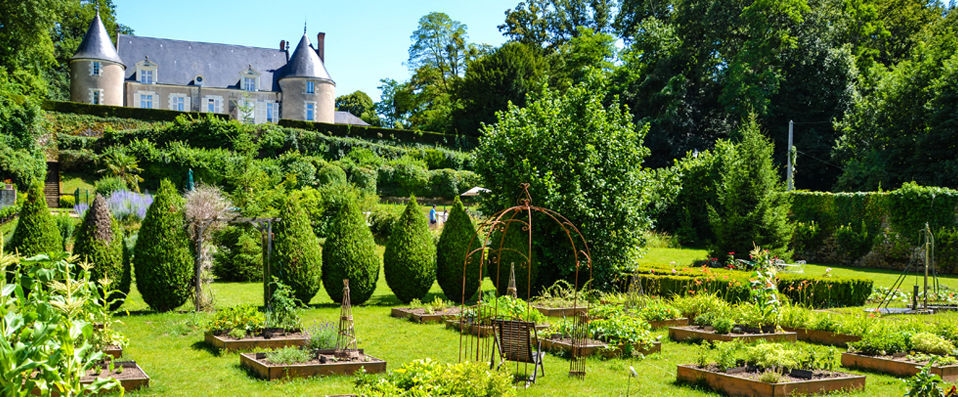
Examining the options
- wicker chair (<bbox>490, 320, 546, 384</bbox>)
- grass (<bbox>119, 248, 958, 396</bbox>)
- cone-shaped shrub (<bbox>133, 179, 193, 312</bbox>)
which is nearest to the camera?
grass (<bbox>119, 248, 958, 396</bbox>)

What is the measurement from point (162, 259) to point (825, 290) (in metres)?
11.7

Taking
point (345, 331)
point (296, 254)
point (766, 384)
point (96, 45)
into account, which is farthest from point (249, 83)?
point (766, 384)

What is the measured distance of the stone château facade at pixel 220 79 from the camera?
4478 cm

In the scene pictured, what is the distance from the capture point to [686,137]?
120ft

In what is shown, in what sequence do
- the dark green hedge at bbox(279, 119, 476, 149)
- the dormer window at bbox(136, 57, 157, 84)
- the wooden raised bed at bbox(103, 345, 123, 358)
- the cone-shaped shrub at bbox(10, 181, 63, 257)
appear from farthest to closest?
the dormer window at bbox(136, 57, 157, 84) < the dark green hedge at bbox(279, 119, 476, 149) < the cone-shaped shrub at bbox(10, 181, 63, 257) < the wooden raised bed at bbox(103, 345, 123, 358)

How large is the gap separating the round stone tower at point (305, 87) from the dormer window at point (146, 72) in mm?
8191

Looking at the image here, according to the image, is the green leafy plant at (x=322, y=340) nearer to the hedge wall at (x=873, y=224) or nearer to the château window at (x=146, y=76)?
the hedge wall at (x=873, y=224)

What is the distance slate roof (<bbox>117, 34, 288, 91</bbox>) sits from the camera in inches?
1784

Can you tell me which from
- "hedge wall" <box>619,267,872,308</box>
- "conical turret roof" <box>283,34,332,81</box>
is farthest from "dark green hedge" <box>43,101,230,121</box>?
"hedge wall" <box>619,267,872,308</box>

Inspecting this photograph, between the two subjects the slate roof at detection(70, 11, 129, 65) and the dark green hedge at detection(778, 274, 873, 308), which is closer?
the dark green hedge at detection(778, 274, 873, 308)

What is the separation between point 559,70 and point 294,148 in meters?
18.4

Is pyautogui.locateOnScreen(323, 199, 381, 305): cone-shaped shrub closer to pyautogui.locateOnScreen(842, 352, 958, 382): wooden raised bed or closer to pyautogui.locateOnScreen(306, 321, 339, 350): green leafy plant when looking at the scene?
pyautogui.locateOnScreen(306, 321, 339, 350): green leafy plant

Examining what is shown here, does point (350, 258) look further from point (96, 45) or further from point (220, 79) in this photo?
point (220, 79)

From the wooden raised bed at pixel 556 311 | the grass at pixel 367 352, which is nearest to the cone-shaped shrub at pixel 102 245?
the grass at pixel 367 352
